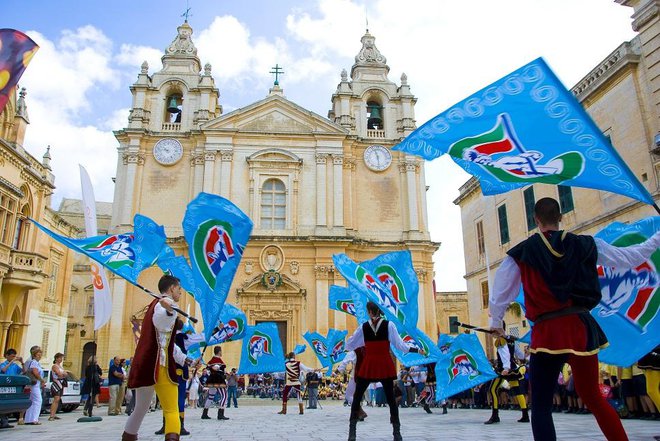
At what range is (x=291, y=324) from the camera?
2497 cm

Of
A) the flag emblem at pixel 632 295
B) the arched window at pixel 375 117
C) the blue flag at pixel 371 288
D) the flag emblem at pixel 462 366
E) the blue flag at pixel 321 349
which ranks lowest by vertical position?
the flag emblem at pixel 462 366

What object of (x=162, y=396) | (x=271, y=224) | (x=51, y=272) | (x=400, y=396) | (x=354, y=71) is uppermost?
(x=354, y=71)

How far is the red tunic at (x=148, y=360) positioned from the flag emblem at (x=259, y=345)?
395 inches

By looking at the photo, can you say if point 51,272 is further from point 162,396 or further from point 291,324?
point 162,396

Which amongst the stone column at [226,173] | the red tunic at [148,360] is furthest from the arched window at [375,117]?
the red tunic at [148,360]

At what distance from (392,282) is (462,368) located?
2508 millimetres

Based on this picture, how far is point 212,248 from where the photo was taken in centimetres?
729

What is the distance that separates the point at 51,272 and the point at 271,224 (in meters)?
10.8

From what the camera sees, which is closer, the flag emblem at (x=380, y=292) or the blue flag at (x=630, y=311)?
the blue flag at (x=630, y=311)

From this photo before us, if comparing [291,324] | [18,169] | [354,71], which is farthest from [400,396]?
[354,71]

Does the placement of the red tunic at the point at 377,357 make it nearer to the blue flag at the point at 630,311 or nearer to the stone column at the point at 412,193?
the blue flag at the point at 630,311

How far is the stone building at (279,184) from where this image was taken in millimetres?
25281

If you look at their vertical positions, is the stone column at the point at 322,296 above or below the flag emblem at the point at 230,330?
above

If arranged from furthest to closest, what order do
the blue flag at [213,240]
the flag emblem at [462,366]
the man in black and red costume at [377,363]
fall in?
1. the flag emblem at [462,366]
2. the blue flag at [213,240]
3. the man in black and red costume at [377,363]
